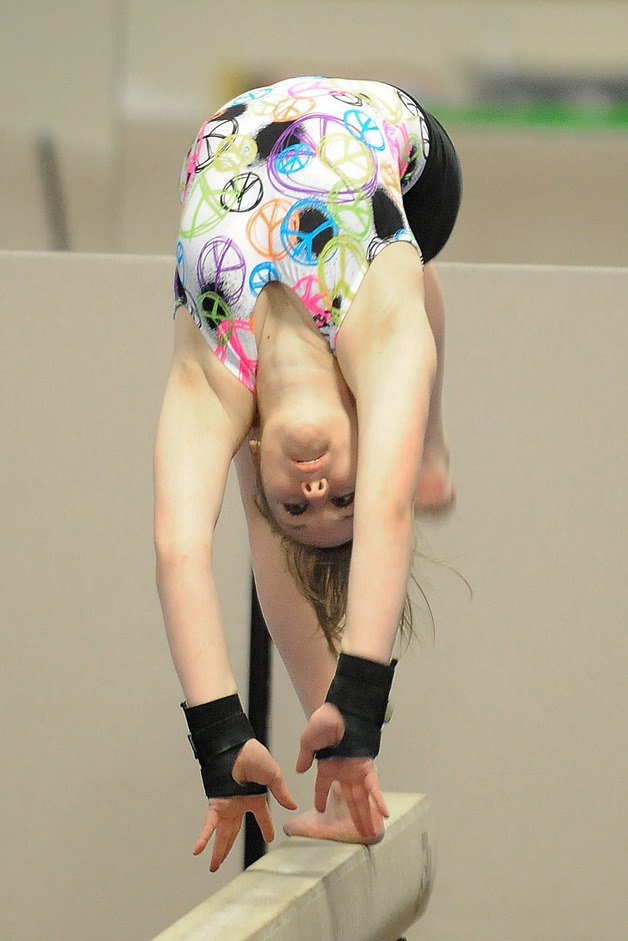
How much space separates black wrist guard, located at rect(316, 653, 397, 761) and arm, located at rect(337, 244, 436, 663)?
1 centimetres

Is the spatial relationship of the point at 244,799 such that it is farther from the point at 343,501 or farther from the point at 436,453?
the point at 436,453

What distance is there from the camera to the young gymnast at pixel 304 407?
1.17 m

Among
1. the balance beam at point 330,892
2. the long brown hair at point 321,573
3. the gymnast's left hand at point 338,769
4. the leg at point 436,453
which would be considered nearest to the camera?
the gymnast's left hand at point 338,769

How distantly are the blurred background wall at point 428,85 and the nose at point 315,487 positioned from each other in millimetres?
1461

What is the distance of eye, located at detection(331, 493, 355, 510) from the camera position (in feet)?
4.38

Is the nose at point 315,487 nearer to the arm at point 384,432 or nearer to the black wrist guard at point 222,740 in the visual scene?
the arm at point 384,432

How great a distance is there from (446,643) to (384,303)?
49.6 inches

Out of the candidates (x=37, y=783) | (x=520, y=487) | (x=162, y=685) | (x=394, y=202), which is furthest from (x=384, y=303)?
(x=37, y=783)

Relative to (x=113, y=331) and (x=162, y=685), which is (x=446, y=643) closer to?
(x=162, y=685)

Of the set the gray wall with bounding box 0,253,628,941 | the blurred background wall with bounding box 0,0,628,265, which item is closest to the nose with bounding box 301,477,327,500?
the gray wall with bounding box 0,253,628,941

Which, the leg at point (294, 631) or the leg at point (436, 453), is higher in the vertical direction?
the leg at point (436, 453)

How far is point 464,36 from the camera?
8.49 ft

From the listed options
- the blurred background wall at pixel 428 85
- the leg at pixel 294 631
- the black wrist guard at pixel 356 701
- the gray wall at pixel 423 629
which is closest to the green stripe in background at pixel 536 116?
the blurred background wall at pixel 428 85

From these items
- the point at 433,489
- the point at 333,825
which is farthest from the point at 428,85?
the point at 333,825
